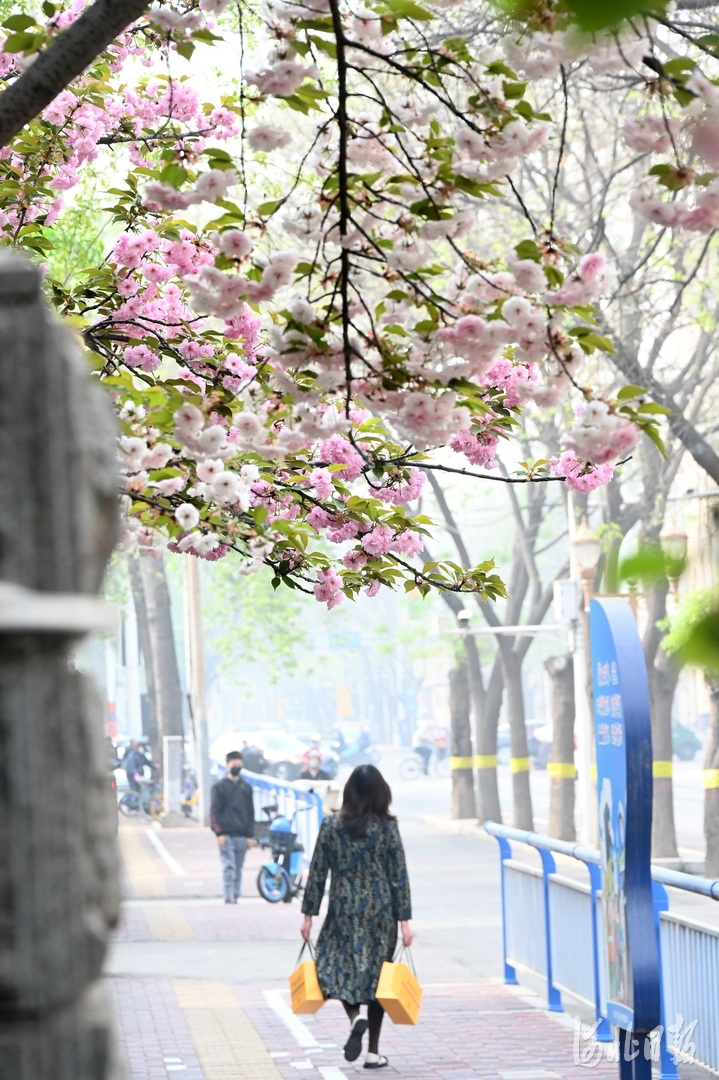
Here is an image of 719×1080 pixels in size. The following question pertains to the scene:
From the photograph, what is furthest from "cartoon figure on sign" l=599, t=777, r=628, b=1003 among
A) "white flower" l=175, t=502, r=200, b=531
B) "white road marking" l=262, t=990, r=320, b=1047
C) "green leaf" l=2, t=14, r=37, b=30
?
"green leaf" l=2, t=14, r=37, b=30

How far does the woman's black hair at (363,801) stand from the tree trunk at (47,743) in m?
6.65

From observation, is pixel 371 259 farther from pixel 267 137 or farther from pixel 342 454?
pixel 342 454

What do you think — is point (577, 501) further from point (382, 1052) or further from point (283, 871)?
point (382, 1052)

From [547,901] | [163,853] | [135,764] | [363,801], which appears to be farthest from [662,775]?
[135,764]

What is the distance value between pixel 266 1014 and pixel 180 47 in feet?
24.5

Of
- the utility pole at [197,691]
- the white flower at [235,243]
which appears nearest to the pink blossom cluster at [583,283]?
the white flower at [235,243]

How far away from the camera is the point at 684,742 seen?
53031 millimetres

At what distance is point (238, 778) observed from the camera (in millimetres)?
16750

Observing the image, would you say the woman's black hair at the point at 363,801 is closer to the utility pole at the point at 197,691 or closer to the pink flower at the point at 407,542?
the pink flower at the point at 407,542

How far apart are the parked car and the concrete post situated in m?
26.0

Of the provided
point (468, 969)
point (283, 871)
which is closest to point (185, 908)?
point (283, 871)

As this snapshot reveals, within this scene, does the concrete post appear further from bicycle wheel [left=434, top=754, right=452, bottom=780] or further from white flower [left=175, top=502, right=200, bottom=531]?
white flower [left=175, top=502, right=200, bottom=531]

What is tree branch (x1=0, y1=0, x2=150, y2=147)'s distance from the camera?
12.1 feet

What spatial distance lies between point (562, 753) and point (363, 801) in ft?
46.6
